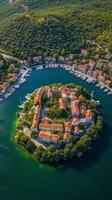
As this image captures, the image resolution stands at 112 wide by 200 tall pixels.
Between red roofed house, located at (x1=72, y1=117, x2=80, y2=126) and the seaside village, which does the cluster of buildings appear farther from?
red roofed house, located at (x1=72, y1=117, x2=80, y2=126)

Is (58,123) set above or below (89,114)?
below

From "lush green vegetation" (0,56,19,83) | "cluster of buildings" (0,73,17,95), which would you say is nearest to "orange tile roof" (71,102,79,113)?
"cluster of buildings" (0,73,17,95)

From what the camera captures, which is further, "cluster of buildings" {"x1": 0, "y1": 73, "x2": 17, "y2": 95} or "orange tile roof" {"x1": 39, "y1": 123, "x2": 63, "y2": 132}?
"cluster of buildings" {"x1": 0, "y1": 73, "x2": 17, "y2": 95}

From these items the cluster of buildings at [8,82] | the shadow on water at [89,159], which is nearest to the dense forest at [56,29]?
the cluster of buildings at [8,82]

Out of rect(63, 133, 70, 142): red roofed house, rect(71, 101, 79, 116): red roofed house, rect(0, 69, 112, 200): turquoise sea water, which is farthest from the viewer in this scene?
rect(71, 101, 79, 116): red roofed house

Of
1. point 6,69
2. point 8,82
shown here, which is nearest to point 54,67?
point 6,69

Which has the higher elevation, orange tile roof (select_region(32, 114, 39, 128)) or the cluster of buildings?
orange tile roof (select_region(32, 114, 39, 128))

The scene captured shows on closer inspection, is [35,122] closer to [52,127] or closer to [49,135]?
[52,127]

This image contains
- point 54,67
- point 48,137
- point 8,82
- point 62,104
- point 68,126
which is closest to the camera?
point 48,137
